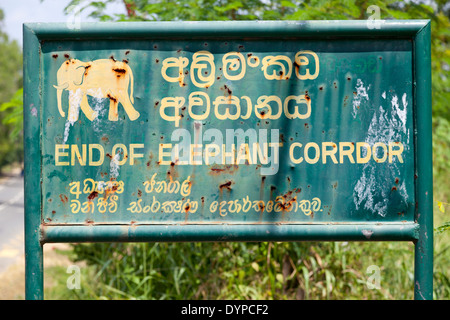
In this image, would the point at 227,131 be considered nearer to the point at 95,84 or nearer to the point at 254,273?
the point at 95,84

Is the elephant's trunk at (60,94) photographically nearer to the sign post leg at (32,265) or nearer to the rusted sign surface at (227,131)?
the rusted sign surface at (227,131)

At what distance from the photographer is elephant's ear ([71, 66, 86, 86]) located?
209 centimetres

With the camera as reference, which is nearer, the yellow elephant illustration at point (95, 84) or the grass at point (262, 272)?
the yellow elephant illustration at point (95, 84)

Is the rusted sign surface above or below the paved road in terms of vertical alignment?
above

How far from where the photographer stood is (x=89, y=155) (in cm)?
208

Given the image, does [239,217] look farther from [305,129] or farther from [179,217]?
[305,129]

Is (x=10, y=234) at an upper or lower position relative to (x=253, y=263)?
lower

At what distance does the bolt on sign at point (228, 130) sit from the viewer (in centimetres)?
204

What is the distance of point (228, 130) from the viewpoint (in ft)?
6.86

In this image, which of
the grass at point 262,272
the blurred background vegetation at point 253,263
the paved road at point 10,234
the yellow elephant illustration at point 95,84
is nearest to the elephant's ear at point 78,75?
the yellow elephant illustration at point 95,84

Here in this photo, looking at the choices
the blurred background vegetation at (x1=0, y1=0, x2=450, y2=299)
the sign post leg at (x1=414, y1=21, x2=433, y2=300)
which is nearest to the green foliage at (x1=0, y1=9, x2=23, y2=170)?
the blurred background vegetation at (x1=0, y1=0, x2=450, y2=299)

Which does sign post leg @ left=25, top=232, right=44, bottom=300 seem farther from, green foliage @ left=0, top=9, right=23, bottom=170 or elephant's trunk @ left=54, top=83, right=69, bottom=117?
green foliage @ left=0, top=9, right=23, bottom=170

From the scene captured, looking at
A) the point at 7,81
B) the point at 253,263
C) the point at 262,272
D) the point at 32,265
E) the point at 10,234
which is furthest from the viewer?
the point at 7,81

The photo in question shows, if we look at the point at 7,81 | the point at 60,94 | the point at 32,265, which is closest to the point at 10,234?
the point at 32,265
